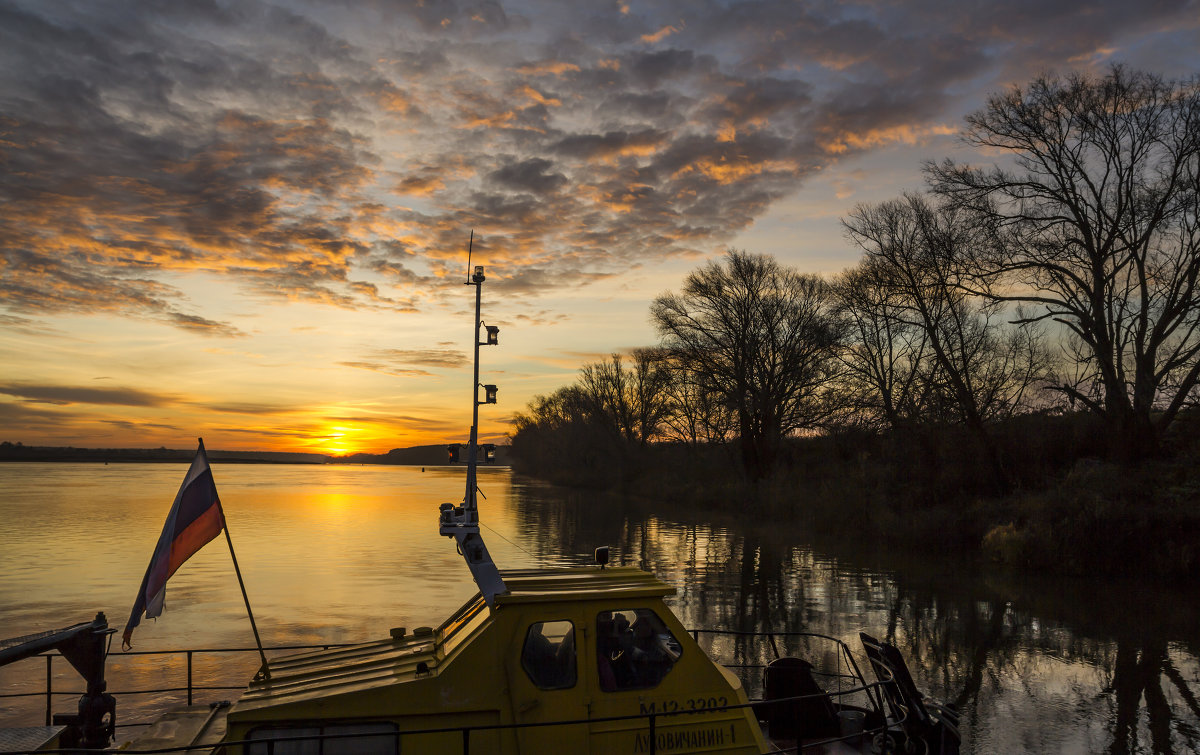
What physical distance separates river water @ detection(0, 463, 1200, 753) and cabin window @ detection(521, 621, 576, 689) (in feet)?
27.6

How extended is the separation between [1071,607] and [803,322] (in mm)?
28184

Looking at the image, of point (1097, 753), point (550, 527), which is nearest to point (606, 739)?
point (1097, 753)

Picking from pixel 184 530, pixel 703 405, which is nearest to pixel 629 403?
pixel 703 405

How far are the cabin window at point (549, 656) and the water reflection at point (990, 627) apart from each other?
313 inches

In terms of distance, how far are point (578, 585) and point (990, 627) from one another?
15.5 metres

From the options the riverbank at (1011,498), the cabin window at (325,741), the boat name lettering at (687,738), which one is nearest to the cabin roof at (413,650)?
the cabin window at (325,741)

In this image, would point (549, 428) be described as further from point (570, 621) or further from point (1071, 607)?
point (570, 621)

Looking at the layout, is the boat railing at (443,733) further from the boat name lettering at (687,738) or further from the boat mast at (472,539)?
the boat mast at (472,539)

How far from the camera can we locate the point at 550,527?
42750 millimetres

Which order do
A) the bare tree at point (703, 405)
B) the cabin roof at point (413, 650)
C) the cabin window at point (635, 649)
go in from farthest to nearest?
the bare tree at point (703, 405), the cabin window at point (635, 649), the cabin roof at point (413, 650)

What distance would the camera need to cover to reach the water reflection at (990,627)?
1195 centimetres

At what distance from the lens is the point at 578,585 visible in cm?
657

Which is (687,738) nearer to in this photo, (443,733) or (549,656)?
(549,656)

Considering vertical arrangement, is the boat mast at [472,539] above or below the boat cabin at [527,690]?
above
